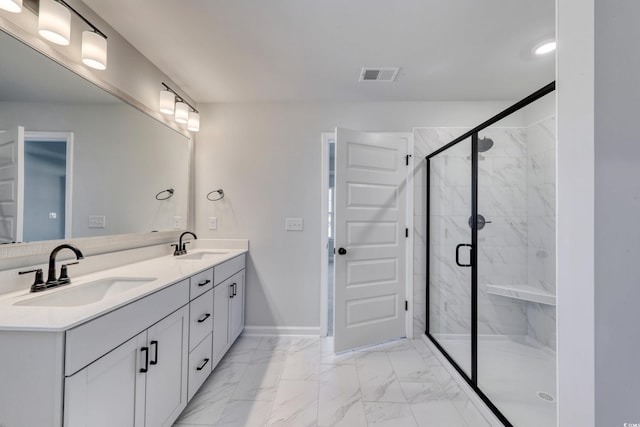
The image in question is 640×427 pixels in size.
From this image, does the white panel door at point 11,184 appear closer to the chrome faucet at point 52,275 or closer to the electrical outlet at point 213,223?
the chrome faucet at point 52,275

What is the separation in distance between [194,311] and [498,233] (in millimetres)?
2717

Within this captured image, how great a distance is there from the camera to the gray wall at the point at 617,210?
0.46m

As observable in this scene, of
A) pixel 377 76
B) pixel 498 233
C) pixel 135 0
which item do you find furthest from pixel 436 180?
pixel 135 0

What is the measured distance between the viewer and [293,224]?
2725mm

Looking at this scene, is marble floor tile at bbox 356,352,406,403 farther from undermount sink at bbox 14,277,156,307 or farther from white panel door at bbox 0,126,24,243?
white panel door at bbox 0,126,24,243

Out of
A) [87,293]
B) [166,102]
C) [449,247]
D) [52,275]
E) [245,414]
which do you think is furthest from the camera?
[449,247]

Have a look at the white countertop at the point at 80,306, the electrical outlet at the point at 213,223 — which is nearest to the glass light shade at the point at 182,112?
the electrical outlet at the point at 213,223

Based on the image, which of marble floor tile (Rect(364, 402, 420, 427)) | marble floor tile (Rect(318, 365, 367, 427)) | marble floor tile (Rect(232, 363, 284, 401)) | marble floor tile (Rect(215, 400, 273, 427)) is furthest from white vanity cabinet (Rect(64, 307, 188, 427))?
marble floor tile (Rect(364, 402, 420, 427))

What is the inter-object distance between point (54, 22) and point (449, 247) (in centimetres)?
320

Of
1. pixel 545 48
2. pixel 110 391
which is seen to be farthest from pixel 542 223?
pixel 110 391

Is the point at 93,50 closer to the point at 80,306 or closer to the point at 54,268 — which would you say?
the point at 54,268

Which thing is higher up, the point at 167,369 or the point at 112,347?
the point at 112,347

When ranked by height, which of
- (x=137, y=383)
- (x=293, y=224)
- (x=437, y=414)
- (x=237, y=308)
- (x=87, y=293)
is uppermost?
(x=293, y=224)

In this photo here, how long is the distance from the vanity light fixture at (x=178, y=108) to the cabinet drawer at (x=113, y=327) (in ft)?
5.23
